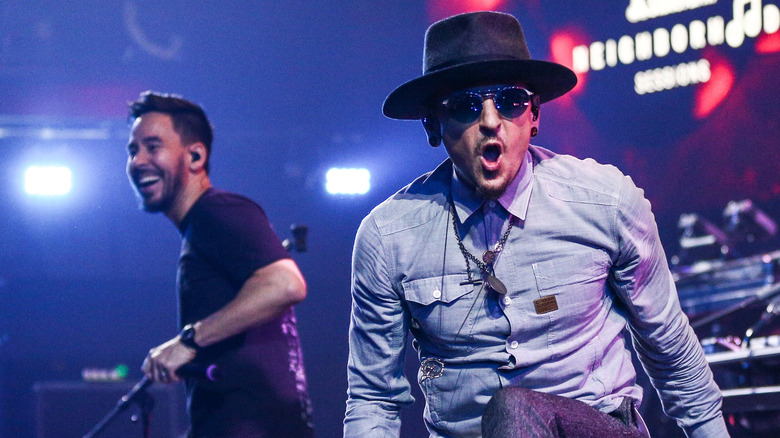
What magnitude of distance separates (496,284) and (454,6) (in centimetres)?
708

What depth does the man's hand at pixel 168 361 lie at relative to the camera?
3215 millimetres

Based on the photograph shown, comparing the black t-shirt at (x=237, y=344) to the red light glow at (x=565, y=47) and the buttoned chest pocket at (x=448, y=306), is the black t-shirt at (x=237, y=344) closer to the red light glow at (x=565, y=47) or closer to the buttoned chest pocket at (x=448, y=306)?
the buttoned chest pocket at (x=448, y=306)

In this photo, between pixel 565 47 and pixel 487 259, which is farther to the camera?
pixel 565 47

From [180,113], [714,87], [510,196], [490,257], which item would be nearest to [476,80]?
[510,196]

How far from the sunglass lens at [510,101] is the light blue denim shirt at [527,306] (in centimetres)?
18

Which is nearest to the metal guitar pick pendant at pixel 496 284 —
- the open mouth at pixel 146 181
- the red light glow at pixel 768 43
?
the open mouth at pixel 146 181

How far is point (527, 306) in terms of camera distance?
2109 mm

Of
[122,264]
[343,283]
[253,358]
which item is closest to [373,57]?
[343,283]

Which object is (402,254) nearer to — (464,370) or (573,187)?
(464,370)

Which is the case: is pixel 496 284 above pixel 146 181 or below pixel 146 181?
below

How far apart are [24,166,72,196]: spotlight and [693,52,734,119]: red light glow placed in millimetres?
6755

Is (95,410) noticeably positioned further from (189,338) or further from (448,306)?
(448,306)

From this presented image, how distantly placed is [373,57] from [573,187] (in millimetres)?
7017

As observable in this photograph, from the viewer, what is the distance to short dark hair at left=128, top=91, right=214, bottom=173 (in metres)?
4.17
